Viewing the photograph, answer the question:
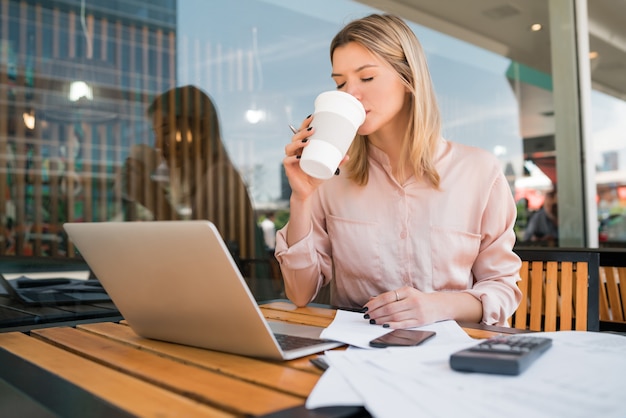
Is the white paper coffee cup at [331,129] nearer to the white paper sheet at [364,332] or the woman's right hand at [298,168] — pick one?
the woman's right hand at [298,168]

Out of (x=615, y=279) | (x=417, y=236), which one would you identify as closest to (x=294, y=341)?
(x=417, y=236)

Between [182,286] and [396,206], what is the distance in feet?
2.34

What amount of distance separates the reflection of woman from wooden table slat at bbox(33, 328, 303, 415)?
4.74ft

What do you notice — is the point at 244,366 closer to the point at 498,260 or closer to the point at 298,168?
the point at 298,168

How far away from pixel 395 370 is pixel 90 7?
199 cm

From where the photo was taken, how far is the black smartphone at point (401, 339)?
2.35 feet

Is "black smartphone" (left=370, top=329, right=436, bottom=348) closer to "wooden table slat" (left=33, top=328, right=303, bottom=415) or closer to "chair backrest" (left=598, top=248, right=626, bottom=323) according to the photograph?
"wooden table slat" (left=33, top=328, right=303, bottom=415)

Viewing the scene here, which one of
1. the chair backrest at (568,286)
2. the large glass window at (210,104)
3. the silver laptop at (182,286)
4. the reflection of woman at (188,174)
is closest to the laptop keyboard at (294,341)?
the silver laptop at (182,286)

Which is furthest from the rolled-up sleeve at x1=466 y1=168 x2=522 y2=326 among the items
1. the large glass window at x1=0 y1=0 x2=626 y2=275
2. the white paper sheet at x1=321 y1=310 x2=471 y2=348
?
the large glass window at x1=0 y1=0 x2=626 y2=275

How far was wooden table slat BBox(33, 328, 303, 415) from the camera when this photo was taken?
501 mm

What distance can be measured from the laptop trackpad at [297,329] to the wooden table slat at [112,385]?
0.28 metres

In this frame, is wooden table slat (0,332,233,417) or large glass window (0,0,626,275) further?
large glass window (0,0,626,275)

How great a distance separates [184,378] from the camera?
0.59 meters

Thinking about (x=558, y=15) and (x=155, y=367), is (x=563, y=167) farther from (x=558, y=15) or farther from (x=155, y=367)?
(x=155, y=367)
